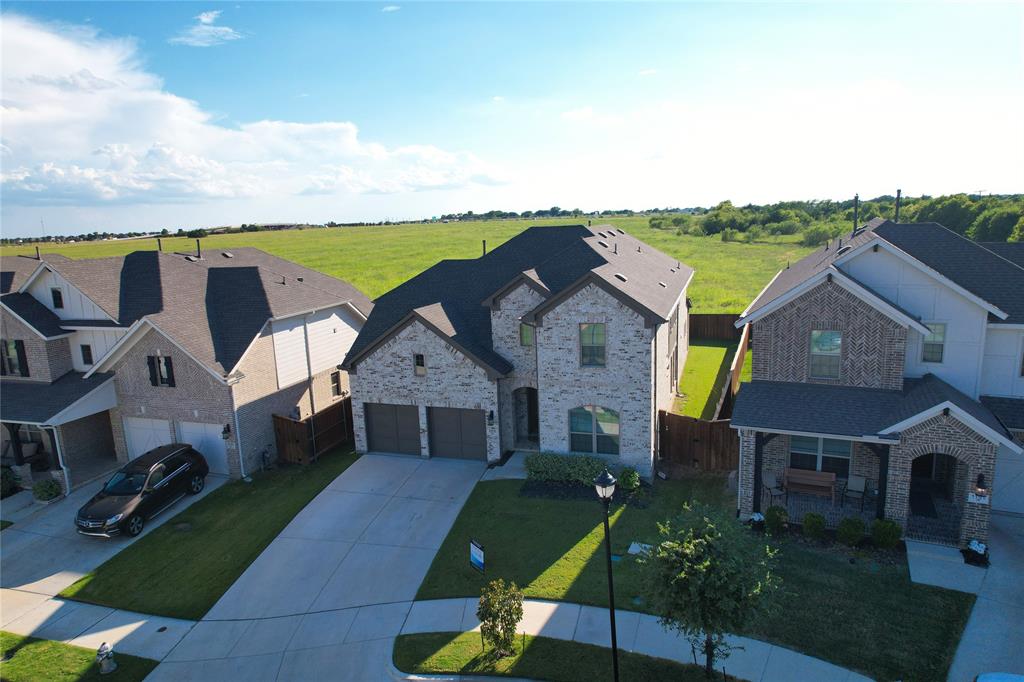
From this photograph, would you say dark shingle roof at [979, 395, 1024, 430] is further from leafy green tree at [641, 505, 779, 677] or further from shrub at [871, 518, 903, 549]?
leafy green tree at [641, 505, 779, 677]

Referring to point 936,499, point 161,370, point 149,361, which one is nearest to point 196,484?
point 161,370

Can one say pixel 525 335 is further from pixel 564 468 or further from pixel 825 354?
pixel 825 354

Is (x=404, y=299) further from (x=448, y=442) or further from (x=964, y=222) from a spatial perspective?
(x=964, y=222)

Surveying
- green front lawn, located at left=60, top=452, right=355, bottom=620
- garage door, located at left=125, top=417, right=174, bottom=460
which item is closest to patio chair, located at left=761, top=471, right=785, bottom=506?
green front lawn, located at left=60, top=452, right=355, bottom=620

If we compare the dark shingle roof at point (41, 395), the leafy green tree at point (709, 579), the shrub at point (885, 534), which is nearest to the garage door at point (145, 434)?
the dark shingle roof at point (41, 395)

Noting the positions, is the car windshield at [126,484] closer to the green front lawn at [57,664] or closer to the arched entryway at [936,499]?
the green front lawn at [57,664]

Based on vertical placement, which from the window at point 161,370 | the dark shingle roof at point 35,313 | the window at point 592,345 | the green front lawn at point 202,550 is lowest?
the green front lawn at point 202,550
